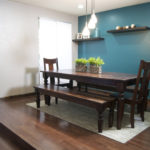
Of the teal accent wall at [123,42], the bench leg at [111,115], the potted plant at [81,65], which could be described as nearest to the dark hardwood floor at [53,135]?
the bench leg at [111,115]

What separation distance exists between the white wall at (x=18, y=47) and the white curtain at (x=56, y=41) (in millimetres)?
169

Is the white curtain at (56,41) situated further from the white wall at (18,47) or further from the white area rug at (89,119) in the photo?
the white area rug at (89,119)

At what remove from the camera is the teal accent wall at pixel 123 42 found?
4.08m

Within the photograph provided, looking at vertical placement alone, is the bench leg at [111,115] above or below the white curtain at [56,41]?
below

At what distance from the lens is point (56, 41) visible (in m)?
5.01

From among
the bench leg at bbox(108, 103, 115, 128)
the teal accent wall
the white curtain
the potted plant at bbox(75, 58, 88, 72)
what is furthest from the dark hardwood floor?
the teal accent wall

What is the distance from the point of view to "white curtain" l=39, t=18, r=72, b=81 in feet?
15.4

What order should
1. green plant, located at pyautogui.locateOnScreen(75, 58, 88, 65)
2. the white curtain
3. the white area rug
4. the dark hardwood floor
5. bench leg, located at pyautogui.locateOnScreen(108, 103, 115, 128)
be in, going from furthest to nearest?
1. the white curtain
2. green plant, located at pyautogui.locateOnScreen(75, 58, 88, 65)
3. bench leg, located at pyautogui.locateOnScreen(108, 103, 115, 128)
4. the white area rug
5. the dark hardwood floor

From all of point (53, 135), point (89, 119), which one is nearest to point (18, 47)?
point (89, 119)

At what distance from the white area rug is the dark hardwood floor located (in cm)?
10

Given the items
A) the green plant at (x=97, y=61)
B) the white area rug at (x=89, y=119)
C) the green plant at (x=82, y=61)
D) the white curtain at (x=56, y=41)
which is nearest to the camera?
the white area rug at (x=89, y=119)

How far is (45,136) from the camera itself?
7.38 ft

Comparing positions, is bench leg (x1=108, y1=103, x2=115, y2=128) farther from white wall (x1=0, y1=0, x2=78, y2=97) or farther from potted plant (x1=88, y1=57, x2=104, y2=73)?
white wall (x1=0, y1=0, x2=78, y2=97)

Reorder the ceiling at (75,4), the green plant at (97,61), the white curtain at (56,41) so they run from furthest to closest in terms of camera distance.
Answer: the white curtain at (56,41), the ceiling at (75,4), the green plant at (97,61)
